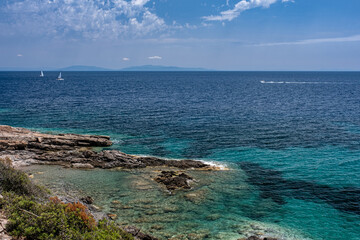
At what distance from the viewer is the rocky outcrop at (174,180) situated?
104 feet

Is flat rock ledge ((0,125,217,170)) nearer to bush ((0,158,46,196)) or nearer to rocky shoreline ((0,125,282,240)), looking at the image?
rocky shoreline ((0,125,282,240))

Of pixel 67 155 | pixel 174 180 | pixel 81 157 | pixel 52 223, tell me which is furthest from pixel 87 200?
pixel 67 155

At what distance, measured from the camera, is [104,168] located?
37500 mm

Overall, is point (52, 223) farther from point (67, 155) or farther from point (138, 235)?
point (67, 155)

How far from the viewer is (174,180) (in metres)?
32.6

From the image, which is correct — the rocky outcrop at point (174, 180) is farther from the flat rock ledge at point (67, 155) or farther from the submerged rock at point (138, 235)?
the submerged rock at point (138, 235)

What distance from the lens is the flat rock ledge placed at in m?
38.3

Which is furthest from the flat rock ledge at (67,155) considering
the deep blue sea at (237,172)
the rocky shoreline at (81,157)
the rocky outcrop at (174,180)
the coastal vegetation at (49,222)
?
the coastal vegetation at (49,222)

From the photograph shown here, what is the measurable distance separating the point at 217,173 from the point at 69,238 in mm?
23538

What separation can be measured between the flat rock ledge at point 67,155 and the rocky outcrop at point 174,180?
137 inches

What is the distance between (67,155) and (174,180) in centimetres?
1735

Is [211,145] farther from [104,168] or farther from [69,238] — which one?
[69,238]

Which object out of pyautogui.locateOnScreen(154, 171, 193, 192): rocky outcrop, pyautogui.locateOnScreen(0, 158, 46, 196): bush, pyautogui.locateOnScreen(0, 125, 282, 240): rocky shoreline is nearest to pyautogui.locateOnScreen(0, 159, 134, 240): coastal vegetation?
pyautogui.locateOnScreen(0, 158, 46, 196): bush

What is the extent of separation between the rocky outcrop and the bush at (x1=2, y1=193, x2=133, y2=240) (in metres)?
13.0
